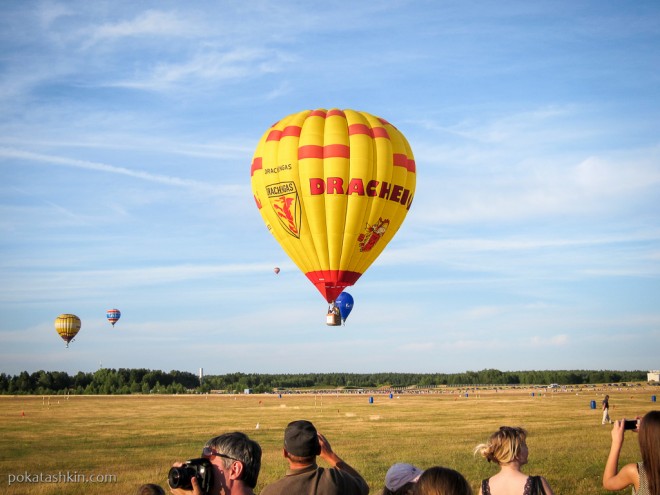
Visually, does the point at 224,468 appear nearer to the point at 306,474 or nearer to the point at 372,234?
the point at 306,474

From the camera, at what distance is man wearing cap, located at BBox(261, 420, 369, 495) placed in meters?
5.16

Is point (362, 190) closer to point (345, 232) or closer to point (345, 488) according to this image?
point (345, 232)

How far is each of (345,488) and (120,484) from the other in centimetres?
1625

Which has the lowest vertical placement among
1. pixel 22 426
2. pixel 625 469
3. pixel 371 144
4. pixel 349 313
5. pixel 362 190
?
pixel 22 426

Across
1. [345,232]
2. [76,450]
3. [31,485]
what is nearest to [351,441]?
[345,232]

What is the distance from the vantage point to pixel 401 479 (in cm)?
569

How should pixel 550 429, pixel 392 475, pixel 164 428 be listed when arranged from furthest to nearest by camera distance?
pixel 164 428 < pixel 550 429 < pixel 392 475

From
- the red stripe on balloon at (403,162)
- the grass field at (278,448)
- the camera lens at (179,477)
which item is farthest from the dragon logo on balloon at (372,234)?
the camera lens at (179,477)

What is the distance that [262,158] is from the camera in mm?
31062

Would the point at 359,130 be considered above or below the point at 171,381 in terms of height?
above

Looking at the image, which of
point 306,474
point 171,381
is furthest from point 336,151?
point 171,381

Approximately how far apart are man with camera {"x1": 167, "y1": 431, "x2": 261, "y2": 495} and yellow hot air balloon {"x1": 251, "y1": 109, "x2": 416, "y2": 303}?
24.9 meters

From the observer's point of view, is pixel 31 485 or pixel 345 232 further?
pixel 345 232

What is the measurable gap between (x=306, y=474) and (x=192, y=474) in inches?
41.9
